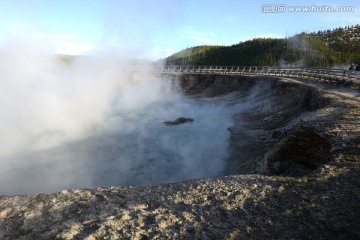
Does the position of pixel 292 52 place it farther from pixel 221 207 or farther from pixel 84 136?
pixel 221 207

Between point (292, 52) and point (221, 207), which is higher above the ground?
point (292, 52)

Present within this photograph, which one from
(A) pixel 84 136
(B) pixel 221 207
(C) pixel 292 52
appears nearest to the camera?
(B) pixel 221 207

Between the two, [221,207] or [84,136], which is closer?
[221,207]

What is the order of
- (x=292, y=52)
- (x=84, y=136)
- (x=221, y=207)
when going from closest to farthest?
(x=221, y=207) < (x=84, y=136) < (x=292, y=52)

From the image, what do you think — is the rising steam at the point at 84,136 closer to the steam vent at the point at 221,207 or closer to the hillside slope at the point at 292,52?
the steam vent at the point at 221,207

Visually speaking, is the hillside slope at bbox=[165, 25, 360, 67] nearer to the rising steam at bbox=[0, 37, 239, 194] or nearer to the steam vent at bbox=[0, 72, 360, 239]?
the rising steam at bbox=[0, 37, 239, 194]

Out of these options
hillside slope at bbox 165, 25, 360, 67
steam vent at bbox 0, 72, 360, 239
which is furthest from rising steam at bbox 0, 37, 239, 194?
hillside slope at bbox 165, 25, 360, 67

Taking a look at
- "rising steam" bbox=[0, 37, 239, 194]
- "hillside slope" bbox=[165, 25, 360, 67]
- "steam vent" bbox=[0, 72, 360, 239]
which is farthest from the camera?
"hillside slope" bbox=[165, 25, 360, 67]

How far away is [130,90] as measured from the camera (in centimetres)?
4172

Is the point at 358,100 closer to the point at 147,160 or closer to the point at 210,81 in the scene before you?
the point at 147,160

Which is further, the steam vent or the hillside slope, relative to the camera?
the hillside slope

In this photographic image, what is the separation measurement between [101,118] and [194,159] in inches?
448

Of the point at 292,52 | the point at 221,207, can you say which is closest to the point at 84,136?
the point at 221,207

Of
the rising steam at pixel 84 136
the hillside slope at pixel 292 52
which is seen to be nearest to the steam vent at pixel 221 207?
the rising steam at pixel 84 136
